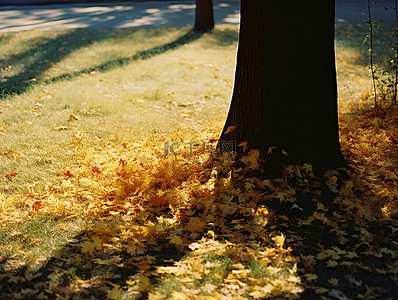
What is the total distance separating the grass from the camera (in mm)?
4461

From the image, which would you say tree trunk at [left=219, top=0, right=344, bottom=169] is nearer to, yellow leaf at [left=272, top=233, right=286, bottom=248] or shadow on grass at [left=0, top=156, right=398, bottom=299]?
shadow on grass at [left=0, top=156, right=398, bottom=299]

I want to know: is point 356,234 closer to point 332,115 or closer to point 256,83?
point 332,115

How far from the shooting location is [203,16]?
12625 mm

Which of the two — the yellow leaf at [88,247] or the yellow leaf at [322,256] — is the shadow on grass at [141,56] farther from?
the yellow leaf at [322,256]

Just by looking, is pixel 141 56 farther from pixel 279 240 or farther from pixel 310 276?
pixel 310 276

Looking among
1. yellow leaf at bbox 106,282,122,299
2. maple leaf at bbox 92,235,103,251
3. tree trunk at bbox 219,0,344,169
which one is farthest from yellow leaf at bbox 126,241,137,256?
tree trunk at bbox 219,0,344,169

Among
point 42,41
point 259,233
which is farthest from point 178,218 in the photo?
point 42,41

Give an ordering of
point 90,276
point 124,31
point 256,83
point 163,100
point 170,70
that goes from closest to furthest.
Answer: point 90,276
point 256,83
point 163,100
point 170,70
point 124,31

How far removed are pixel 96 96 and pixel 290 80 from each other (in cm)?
410

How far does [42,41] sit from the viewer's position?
11258 mm

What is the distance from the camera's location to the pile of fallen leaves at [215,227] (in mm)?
3494

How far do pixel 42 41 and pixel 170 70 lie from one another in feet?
11.6

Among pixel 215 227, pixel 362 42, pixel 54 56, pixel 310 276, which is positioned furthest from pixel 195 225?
pixel 362 42

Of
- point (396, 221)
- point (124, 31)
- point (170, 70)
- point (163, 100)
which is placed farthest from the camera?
point (124, 31)
